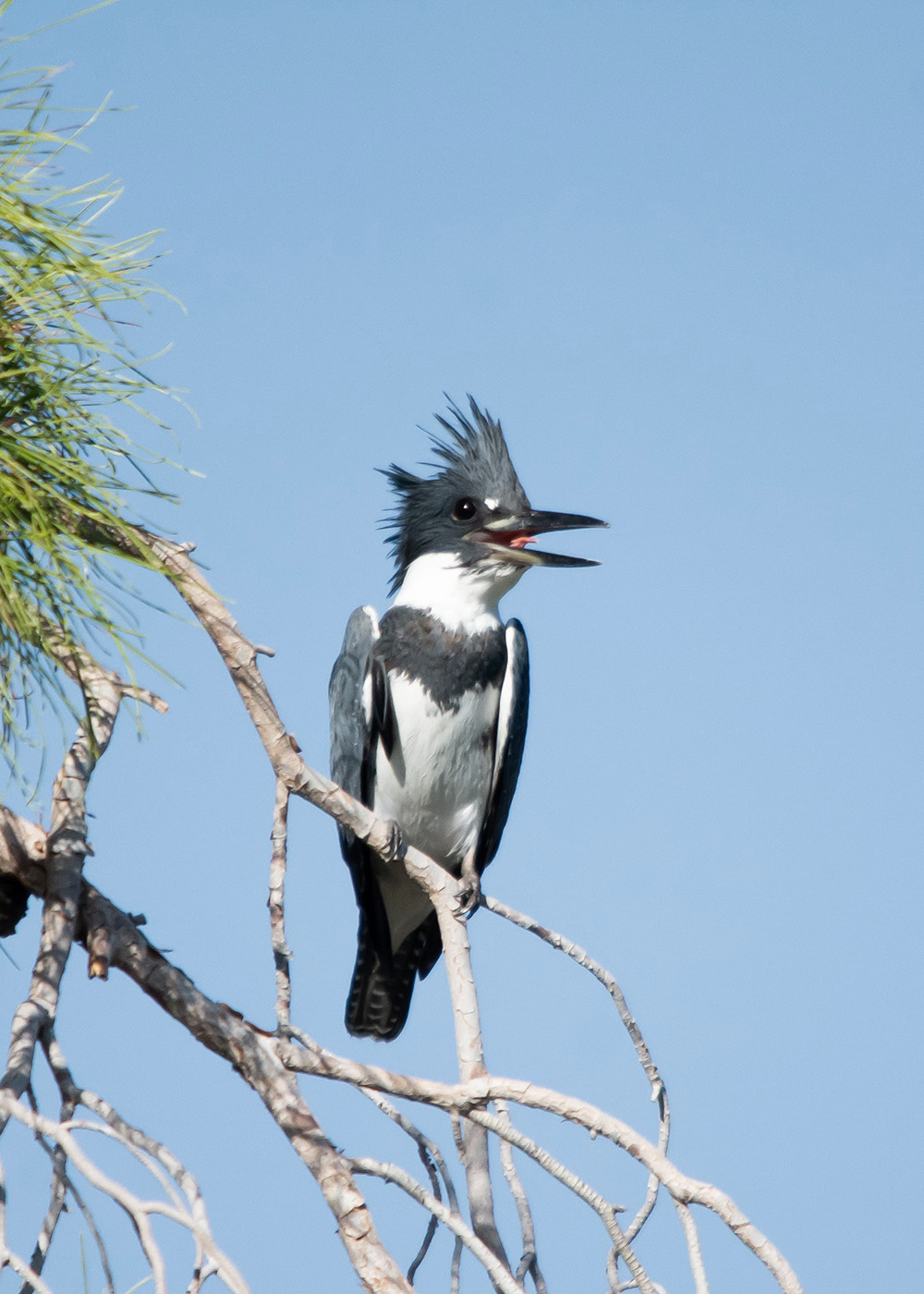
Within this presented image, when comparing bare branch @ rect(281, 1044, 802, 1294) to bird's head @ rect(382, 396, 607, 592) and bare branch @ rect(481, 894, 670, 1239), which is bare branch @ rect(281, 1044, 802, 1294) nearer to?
bare branch @ rect(481, 894, 670, 1239)

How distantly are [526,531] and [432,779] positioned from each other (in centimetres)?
77

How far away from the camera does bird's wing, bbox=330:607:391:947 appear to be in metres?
→ 3.85

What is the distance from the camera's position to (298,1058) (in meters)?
2.23

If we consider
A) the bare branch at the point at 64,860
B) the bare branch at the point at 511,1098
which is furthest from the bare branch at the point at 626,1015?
the bare branch at the point at 64,860

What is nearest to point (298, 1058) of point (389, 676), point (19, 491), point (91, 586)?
point (91, 586)

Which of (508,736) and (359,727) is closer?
(359,727)

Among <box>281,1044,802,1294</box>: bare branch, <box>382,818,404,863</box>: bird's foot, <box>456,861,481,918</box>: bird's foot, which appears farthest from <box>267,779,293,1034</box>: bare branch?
<box>456,861,481,918</box>: bird's foot

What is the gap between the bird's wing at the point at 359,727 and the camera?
12.6 ft

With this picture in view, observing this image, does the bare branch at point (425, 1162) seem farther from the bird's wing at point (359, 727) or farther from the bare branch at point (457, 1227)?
the bird's wing at point (359, 727)

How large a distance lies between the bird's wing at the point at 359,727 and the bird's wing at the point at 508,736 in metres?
0.35

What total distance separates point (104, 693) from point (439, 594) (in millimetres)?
1221

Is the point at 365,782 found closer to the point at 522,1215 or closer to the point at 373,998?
the point at 373,998

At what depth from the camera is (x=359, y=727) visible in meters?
3.83

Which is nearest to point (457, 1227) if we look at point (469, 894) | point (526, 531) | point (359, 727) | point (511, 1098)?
point (511, 1098)
